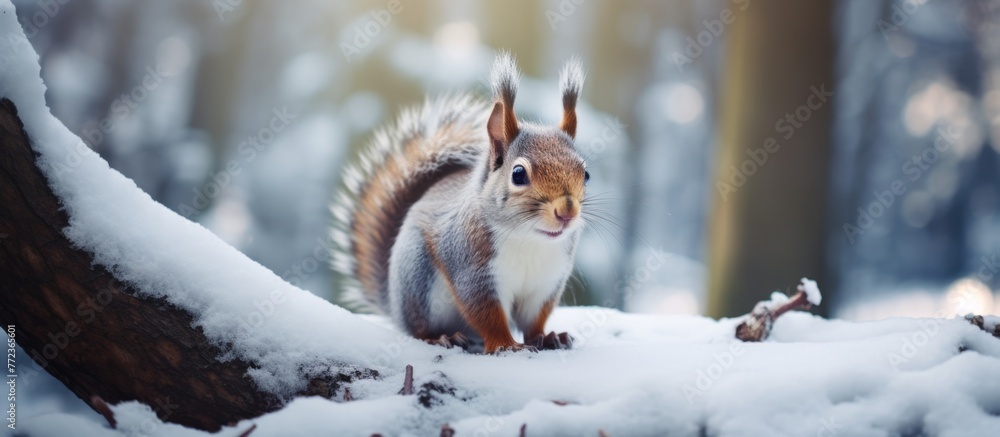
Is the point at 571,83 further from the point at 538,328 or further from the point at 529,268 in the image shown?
the point at 538,328

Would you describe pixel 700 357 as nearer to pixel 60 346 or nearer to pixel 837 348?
pixel 837 348

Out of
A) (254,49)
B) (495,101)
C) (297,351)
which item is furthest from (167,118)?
(297,351)

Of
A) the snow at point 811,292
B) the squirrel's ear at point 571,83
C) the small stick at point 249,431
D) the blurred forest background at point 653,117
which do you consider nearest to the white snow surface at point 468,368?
the small stick at point 249,431

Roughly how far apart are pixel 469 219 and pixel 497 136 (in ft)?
0.68

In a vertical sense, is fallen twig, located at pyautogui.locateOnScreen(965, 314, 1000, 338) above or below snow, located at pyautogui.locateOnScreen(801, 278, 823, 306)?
below

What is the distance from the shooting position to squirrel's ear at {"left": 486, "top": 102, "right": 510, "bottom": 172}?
1517 millimetres

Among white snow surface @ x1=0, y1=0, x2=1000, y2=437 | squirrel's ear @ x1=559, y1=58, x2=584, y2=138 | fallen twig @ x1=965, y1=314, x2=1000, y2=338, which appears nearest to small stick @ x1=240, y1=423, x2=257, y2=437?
white snow surface @ x1=0, y1=0, x2=1000, y2=437

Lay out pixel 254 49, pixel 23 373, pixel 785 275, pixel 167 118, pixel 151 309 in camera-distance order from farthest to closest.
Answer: pixel 254 49 < pixel 167 118 < pixel 23 373 < pixel 785 275 < pixel 151 309

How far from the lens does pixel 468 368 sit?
1094 mm

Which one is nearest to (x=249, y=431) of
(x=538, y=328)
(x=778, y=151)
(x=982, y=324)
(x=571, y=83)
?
(x=538, y=328)

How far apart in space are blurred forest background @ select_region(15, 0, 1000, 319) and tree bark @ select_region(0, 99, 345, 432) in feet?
6.23

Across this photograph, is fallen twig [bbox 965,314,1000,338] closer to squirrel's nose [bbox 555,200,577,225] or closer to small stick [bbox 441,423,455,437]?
squirrel's nose [bbox 555,200,577,225]

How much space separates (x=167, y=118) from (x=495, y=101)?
3.09m

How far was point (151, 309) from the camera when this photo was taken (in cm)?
104
